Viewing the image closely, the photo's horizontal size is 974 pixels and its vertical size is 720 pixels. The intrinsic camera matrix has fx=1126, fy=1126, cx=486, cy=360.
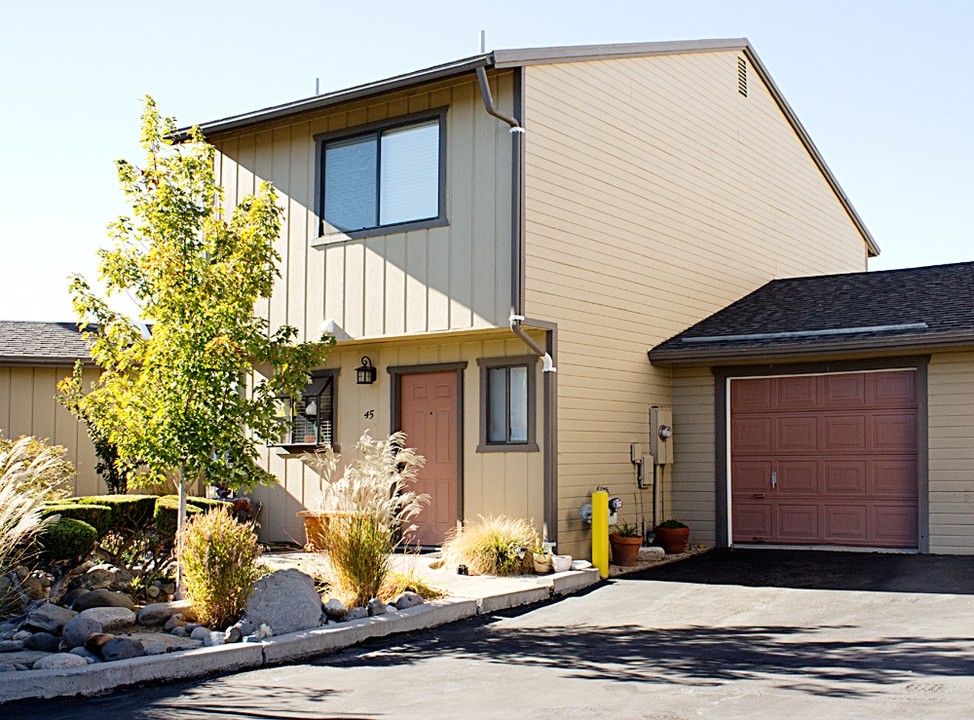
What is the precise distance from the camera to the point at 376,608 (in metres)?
9.37

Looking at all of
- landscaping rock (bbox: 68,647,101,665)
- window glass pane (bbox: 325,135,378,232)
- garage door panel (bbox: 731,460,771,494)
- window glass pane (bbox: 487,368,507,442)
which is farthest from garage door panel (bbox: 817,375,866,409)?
landscaping rock (bbox: 68,647,101,665)

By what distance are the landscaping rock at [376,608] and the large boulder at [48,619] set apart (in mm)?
2318

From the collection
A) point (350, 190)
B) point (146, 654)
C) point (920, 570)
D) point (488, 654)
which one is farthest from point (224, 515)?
point (920, 570)

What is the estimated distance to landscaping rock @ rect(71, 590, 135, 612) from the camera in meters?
9.02

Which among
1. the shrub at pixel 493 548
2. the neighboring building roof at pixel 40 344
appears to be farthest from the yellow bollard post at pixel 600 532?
the neighboring building roof at pixel 40 344

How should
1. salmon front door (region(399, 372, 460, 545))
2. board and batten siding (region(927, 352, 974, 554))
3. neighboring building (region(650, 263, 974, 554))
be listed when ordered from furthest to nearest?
salmon front door (region(399, 372, 460, 545)) → neighboring building (region(650, 263, 974, 554)) → board and batten siding (region(927, 352, 974, 554))

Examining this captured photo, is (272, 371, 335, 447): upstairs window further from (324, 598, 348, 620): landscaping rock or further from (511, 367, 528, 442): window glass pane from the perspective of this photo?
(324, 598, 348, 620): landscaping rock

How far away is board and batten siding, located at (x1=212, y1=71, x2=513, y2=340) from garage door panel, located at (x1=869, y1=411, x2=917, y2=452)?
4938 millimetres

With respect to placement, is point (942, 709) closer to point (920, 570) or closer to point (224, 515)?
point (224, 515)

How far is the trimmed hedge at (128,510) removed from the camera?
10.2m

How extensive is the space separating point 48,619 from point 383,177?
282 inches

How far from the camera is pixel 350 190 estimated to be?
14.2m

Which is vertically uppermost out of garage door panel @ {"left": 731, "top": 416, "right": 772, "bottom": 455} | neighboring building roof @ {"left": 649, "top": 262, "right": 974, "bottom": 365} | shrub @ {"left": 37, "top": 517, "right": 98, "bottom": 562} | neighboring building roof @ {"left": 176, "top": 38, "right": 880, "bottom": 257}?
neighboring building roof @ {"left": 176, "top": 38, "right": 880, "bottom": 257}

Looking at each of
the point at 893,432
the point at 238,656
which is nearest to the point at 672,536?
the point at 893,432
